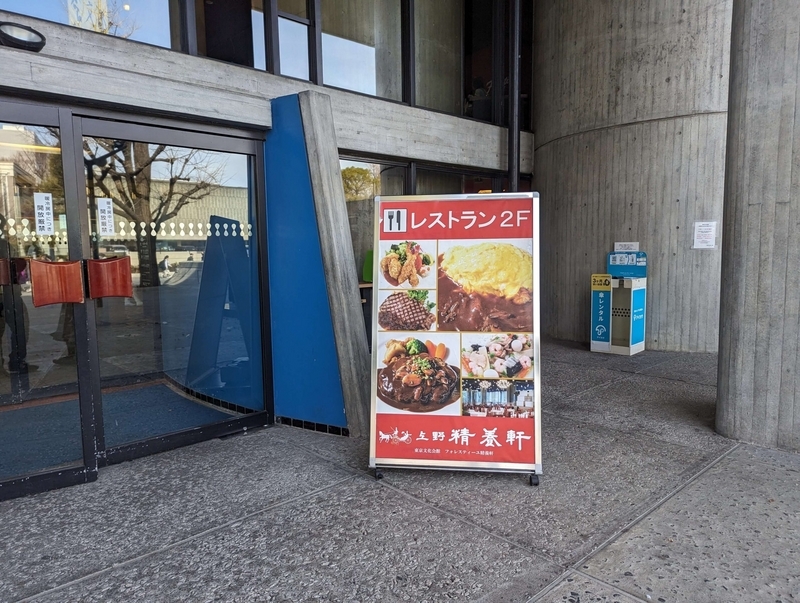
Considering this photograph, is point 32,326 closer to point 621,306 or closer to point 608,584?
point 608,584

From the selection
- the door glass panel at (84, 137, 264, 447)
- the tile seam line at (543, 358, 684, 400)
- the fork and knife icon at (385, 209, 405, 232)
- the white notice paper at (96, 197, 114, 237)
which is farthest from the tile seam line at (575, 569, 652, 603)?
the white notice paper at (96, 197, 114, 237)

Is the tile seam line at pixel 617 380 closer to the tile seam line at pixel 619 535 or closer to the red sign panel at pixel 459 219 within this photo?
the tile seam line at pixel 619 535

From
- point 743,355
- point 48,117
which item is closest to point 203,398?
point 48,117

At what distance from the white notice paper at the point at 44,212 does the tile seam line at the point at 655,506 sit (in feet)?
12.3

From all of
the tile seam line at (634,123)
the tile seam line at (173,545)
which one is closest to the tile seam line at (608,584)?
the tile seam line at (173,545)

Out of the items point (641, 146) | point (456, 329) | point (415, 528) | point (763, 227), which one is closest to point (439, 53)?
point (641, 146)

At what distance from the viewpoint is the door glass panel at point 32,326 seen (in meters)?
3.40

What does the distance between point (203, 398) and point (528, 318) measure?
9.64 ft

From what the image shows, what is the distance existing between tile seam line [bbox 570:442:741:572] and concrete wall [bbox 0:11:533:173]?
12.8 ft

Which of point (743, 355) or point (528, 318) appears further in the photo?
point (743, 355)

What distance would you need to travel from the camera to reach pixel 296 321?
14.6ft

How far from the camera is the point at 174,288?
4305mm

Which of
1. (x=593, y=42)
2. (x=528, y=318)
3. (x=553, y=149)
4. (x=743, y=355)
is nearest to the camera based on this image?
(x=528, y=318)

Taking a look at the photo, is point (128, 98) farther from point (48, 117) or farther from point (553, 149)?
point (553, 149)
